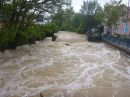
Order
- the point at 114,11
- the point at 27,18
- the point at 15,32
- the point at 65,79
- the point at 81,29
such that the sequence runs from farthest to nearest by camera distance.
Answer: the point at 81,29 → the point at 114,11 → the point at 27,18 → the point at 15,32 → the point at 65,79

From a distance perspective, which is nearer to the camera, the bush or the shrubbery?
the shrubbery

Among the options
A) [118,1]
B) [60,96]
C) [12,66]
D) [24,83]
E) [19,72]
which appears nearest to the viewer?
[60,96]

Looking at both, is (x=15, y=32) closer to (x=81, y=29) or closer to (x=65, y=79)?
(x=65, y=79)

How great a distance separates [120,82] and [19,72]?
6.23 metres

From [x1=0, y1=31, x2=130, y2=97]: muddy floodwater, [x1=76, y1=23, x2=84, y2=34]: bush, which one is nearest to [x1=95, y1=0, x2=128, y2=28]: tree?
[x1=76, y1=23, x2=84, y2=34]: bush

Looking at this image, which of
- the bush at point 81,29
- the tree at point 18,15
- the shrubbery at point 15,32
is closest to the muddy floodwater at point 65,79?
the shrubbery at point 15,32

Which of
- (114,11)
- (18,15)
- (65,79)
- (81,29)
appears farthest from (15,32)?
(81,29)

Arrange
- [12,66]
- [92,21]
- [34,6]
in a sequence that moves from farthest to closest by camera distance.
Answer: [92,21] < [34,6] < [12,66]

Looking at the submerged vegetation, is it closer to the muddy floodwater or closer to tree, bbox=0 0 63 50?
tree, bbox=0 0 63 50

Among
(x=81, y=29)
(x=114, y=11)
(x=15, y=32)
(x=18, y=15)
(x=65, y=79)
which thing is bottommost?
(x=65, y=79)

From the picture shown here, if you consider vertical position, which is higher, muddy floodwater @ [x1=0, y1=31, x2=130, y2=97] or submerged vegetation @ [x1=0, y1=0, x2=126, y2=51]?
submerged vegetation @ [x1=0, y1=0, x2=126, y2=51]

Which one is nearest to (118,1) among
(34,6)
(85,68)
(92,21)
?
(92,21)

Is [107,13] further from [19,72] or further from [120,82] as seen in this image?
[19,72]

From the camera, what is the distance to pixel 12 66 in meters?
9.05
